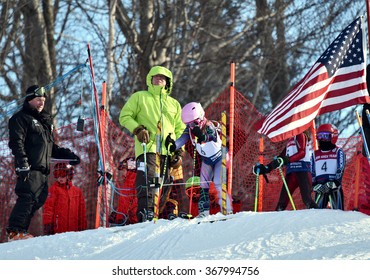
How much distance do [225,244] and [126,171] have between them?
168 inches

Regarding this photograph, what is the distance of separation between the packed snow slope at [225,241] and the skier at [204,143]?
0.86 m

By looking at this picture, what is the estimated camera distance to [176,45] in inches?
886

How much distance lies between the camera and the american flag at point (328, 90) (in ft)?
37.9

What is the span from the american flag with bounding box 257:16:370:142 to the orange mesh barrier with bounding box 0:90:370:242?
5.72 ft

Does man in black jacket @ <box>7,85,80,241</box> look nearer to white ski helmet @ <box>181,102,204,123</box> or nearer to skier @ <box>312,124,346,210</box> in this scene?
white ski helmet @ <box>181,102,204,123</box>

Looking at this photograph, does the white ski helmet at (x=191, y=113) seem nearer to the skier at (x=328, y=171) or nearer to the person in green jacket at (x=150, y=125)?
the person in green jacket at (x=150, y=125)

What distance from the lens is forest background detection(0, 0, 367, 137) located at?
69.5 feet

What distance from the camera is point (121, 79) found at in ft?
73.6

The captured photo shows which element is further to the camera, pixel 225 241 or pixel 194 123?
pixel 194 123

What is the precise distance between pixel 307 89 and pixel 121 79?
11.2 meters

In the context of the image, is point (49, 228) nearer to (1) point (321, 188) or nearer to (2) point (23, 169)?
(2) point (23, 169)

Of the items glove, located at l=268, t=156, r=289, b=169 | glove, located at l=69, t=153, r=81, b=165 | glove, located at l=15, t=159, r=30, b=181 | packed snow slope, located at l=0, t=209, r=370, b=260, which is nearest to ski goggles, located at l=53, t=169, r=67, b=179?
glove, located at l=69, t=153, r=81, b=165

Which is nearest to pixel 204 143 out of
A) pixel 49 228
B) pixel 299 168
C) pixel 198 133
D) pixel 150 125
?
pixel 198 133

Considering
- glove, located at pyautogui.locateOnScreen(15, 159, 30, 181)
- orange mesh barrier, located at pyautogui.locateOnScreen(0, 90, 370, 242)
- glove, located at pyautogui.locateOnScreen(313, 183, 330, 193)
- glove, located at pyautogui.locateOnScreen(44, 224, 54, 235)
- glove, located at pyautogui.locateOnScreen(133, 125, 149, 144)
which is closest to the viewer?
glove, located at pyautogui.locateOnScreen(15, 159, 30, 181)
